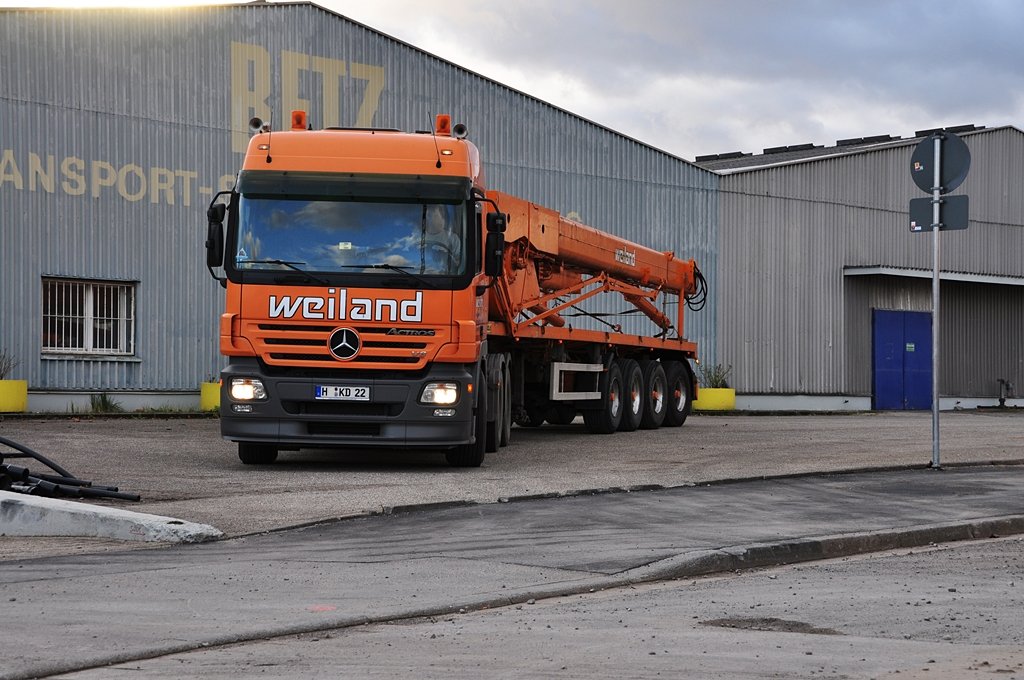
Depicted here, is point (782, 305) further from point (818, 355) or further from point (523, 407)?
point (523, 407)

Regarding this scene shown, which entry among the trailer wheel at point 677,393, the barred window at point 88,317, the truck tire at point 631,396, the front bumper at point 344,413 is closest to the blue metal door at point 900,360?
the trailer wheel at point 677,393

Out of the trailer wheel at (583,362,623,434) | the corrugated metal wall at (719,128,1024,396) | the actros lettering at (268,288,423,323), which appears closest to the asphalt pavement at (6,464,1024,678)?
the actros lettering at (268,288,423,323)

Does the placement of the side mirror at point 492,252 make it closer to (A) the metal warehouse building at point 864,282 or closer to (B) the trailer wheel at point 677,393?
(B) the trailer wheel at point 677,393

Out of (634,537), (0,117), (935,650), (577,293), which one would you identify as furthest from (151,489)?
(0,117)

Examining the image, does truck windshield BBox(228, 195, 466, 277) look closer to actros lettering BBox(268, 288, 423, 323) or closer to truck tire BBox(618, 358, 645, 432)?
actros lettering BBox(268, 288, 423, 323)

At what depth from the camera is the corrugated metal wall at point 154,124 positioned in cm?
2634

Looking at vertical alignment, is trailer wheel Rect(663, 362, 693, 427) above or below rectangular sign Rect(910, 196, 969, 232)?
below

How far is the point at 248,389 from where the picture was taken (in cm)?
1491

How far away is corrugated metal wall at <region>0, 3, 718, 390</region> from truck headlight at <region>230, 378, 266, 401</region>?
12.6 meters

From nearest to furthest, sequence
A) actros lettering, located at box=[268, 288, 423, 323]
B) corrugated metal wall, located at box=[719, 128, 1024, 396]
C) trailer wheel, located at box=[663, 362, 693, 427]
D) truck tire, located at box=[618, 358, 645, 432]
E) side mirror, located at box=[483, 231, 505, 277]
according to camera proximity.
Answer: actros lettering, located at box=[268, 288, 423, 323] < side mirror, located at box=[483, 231, 505, 277] < truck tire, located at box=[618, 358, 645, 432] < trailer wheel, located at box=[663, 362, 693, 427] < corrugated metal wall, located at box=[719, 128, 1024, 396]

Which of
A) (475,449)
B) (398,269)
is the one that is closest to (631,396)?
(475,449)

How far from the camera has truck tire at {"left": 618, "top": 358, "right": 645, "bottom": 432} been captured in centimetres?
2400

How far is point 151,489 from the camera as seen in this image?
1273cm

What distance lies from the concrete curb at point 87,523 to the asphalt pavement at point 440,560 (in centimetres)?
24
